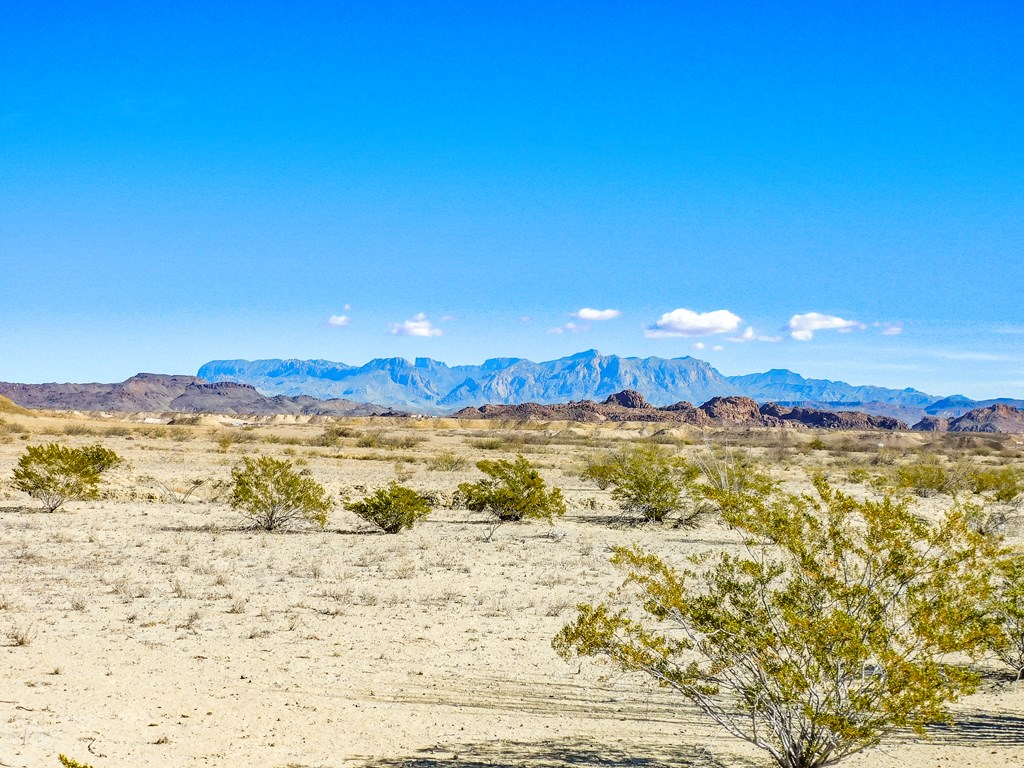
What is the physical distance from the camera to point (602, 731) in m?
8.46

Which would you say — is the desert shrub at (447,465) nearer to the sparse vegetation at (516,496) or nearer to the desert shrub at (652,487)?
the desert shrub at (652,487)

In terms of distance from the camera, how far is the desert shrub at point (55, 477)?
903 inches

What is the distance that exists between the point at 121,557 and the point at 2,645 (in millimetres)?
6349

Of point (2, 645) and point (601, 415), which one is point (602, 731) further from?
point (601, 415)

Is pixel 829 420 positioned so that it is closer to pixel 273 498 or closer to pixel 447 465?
pixel 447 465

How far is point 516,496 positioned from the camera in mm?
23484

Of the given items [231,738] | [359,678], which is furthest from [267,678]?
[231,738]

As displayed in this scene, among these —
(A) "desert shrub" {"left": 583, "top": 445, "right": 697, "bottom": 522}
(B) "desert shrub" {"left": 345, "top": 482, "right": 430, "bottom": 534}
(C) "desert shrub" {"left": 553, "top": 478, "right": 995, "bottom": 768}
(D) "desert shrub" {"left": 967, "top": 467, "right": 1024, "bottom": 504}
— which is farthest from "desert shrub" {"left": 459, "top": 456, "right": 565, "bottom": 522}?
(C) "desert shrub" {"left": 553, "top": 478, "right": 995, "bottom": 768}

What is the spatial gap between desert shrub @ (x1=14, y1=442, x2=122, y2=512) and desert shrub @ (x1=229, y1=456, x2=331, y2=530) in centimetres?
555

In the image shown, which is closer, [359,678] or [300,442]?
[359,678]

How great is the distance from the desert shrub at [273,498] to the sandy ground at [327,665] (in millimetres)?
1269

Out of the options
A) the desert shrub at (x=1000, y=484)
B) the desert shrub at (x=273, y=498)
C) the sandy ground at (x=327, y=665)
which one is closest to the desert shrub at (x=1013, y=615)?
the sandy ground at (x=327, y=665)

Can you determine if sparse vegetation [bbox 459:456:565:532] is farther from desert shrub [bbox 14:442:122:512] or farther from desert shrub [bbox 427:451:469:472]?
desert shrub [bbox 427:451:469:472]

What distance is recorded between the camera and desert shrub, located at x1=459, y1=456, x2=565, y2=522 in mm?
23453
